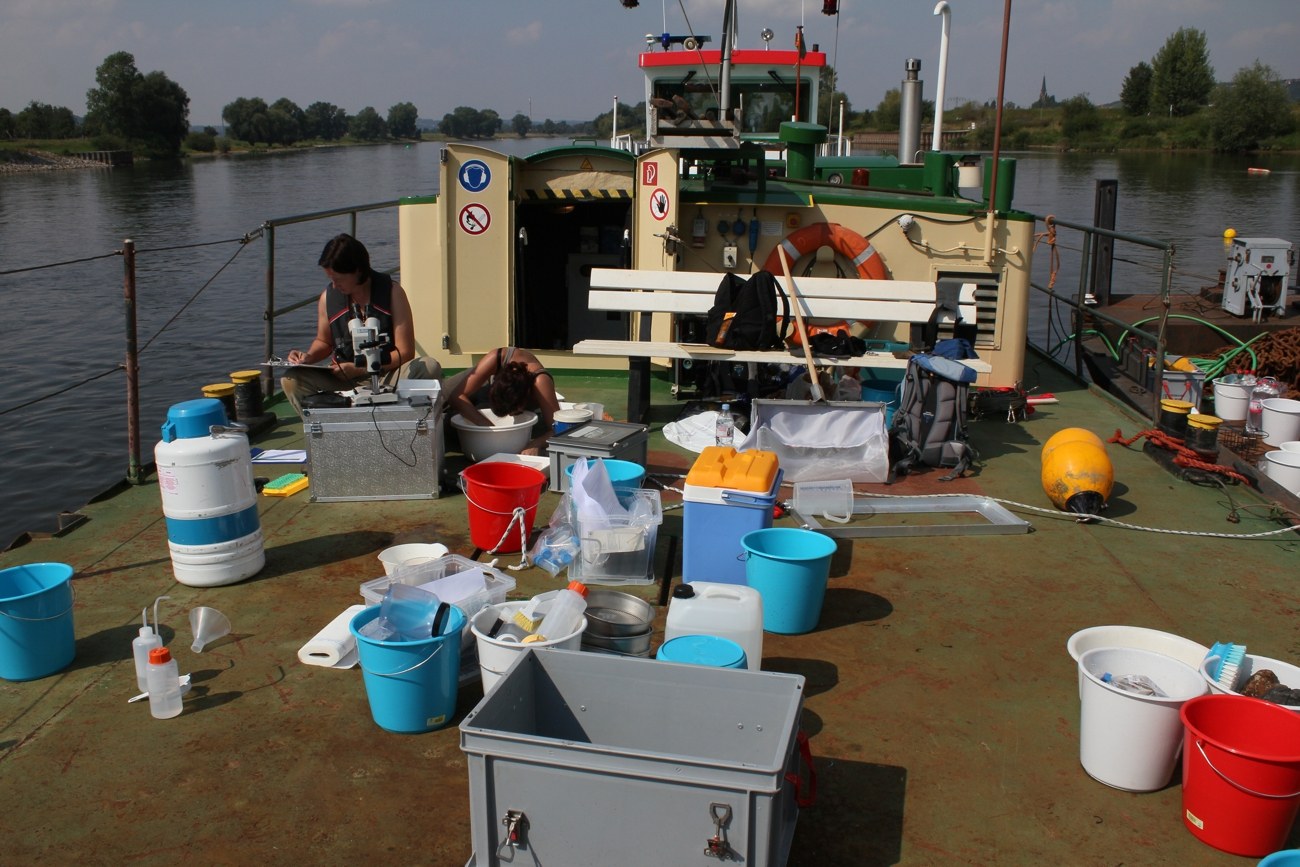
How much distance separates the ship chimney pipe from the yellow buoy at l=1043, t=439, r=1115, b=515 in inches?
262

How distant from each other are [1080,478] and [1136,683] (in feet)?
7.44

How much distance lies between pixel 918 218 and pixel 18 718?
646 cm

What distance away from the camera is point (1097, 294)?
1122cm

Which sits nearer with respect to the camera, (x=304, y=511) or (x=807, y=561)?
(x=807, y=561)

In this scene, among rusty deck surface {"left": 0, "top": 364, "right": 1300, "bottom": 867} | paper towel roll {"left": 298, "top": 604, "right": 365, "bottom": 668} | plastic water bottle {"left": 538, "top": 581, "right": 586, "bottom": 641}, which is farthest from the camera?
paper towel roll {"left": 298, "top": 604, "right": 365, "bottom": 668}

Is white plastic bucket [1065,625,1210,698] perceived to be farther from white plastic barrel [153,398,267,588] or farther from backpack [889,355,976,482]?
white plastic barrel [153,398,267,588]

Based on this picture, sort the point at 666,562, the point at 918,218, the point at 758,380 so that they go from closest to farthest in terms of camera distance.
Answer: the point at 666,562 → the point at 758,380 → the point at 918,218

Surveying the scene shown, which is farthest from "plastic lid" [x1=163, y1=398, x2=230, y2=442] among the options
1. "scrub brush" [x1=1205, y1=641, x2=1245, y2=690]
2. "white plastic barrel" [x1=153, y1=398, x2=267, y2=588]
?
"scrub brush" [x1=1205, y1=641, x2=1245, y2=690]

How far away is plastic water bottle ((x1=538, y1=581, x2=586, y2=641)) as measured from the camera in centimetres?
337

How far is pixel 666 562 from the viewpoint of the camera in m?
4.86

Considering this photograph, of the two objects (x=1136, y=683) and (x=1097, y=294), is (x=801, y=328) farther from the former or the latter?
(x=1097, y=294)

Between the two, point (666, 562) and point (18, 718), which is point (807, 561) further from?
point (18, 718)

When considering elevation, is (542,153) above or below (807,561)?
above

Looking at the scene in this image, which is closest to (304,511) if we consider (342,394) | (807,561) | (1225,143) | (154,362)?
(342,394)
